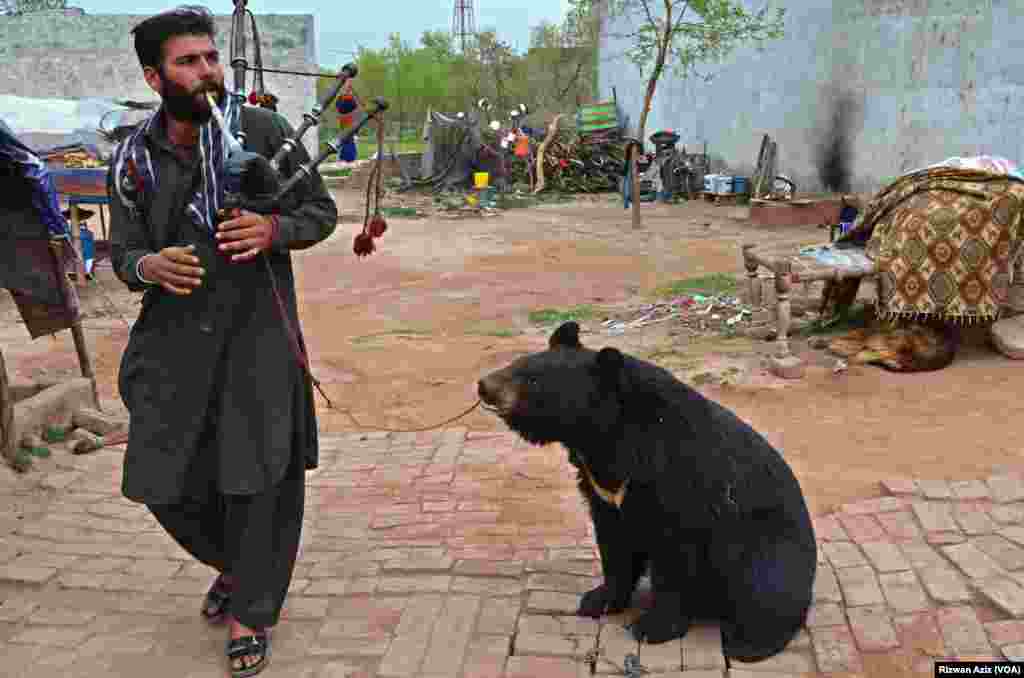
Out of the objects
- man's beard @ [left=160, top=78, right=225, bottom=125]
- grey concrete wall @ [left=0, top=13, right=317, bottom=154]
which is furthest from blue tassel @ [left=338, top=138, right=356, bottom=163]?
grey concrete wall @ [left=0, top=13, right=317, bottom=154]

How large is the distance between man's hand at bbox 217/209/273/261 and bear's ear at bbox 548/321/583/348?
0.89m

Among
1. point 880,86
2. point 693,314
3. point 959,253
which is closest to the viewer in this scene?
point 959,253

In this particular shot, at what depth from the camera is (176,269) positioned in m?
2.46

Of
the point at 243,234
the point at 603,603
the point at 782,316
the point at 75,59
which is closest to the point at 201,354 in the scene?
the point at 243,234

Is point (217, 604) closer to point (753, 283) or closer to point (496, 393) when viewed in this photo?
point (496, 393)

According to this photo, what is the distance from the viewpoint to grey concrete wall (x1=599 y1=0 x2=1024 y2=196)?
403 inches

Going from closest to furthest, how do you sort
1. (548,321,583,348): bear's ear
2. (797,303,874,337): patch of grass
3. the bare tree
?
(548,321,583,348): bear's ear
(797,303,874,337): patch of grass
the bare tree

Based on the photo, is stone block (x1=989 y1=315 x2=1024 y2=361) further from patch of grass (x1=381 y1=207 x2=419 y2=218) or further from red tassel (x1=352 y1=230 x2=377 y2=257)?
patch of grass (x1=381 y1=207 x2=419 y2=218)

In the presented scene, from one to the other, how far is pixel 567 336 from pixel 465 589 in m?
1.12

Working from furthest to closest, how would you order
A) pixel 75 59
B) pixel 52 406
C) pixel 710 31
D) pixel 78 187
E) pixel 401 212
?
1. pixel 75 59
2. pixel 401 212
3. pixel 710 31
4. pixel 78 187
5. pixel 52 406

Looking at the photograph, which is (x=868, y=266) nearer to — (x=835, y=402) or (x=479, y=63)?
(x=835, y=402)

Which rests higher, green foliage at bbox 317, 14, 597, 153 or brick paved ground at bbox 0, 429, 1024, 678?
green foliage at bbox 317, 14, 597, 153

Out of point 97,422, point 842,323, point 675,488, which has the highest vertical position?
point 675,488

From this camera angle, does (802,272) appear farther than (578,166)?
No
